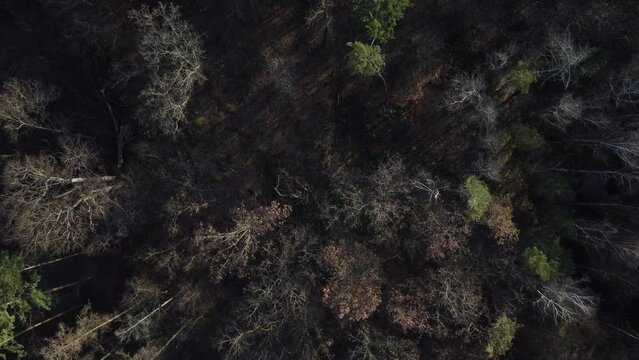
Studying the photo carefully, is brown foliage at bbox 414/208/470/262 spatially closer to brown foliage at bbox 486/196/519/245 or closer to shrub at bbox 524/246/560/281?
brown foliage at bbox 486/196/519/245

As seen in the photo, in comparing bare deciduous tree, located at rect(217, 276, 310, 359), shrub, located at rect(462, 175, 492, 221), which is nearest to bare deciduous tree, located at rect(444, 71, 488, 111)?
shrub, located at rect(462, 175, 492, 221)

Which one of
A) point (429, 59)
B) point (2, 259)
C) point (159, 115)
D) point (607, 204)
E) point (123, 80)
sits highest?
point (123, 80)

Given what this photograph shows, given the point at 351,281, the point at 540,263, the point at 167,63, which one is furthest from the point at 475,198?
the point at 167,63

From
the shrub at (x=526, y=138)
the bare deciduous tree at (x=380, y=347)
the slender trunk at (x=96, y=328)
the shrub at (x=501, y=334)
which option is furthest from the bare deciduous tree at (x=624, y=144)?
the slender trunk at (x=96, y=328)

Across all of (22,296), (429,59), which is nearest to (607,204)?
(429,59)

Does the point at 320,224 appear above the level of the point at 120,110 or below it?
below

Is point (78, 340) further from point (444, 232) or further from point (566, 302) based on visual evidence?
point (566, 302)

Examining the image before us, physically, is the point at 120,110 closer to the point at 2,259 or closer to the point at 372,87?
the point at 2,259
